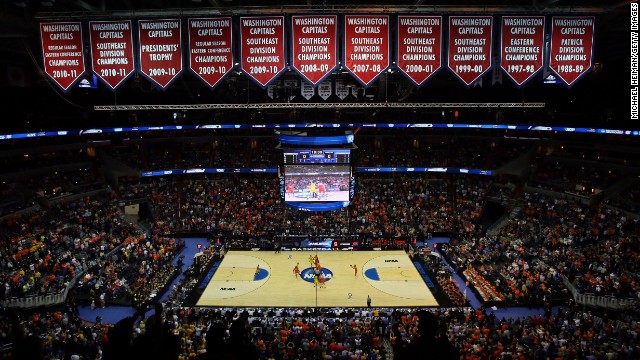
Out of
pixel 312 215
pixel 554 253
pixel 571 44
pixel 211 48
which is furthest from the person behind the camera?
pixel 312 215

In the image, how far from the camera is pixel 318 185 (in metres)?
28.7

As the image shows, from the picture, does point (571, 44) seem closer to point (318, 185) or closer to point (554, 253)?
point (554, 253)

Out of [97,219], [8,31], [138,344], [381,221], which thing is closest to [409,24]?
[138,344]

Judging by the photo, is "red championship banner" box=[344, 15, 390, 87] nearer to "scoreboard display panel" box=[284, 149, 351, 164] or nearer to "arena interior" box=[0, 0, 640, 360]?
"arena interior" box=[0, 0, 640, 360]

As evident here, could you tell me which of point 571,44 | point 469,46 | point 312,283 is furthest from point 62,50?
point 312,283

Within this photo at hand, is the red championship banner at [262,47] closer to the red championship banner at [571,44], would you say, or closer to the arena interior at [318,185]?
the arena interior at [318,185]

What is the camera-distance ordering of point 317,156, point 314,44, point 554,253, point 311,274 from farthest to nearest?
1. point 317,156
2. point 311,274
3. point 554,253
4. point 314,44

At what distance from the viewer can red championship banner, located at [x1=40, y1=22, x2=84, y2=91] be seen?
41.0 feet

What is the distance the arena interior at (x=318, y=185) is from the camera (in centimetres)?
1233

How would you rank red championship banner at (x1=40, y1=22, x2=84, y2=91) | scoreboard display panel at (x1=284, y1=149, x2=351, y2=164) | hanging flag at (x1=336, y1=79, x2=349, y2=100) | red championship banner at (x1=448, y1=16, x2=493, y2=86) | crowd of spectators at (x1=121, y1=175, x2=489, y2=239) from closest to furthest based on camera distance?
red championship banner at (x1=448, y1=16, x2=493, y2=86), red championship banner at (x1=40, y1=22, x2=84, y2=91), hanging flag at (x1=336, y1=79, x2=349, y2=100), scoreboard display panel at (x1=284, y1=149, x2=351, y2=164), crowd of spectators at (x1=121, y1=175, x2=489, y2=239)

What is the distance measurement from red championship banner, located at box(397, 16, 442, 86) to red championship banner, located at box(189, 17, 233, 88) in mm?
4945

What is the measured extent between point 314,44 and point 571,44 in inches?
294

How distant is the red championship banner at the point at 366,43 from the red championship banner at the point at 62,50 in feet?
25.7

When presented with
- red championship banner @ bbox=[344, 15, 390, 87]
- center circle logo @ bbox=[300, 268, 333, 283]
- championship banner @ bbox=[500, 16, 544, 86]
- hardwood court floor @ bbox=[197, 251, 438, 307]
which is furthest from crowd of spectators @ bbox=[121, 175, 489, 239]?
red championship banner @ bbox=[344, 15, 390, 87]
